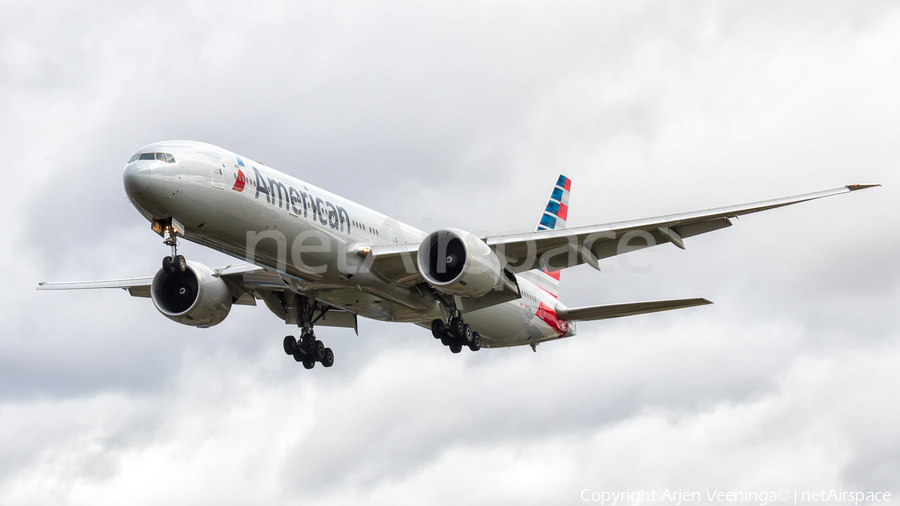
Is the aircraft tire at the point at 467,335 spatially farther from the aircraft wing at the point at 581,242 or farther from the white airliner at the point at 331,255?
the aircraft wing at the point at 581,242

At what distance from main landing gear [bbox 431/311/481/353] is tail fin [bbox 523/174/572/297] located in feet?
30.9

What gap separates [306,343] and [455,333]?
6210 mm

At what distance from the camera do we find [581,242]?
29.9 meters

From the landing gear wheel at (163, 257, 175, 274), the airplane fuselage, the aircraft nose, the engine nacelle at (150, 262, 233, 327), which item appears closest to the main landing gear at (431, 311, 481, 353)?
the airplane fuselage

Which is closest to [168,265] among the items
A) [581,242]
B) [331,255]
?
[331,255]

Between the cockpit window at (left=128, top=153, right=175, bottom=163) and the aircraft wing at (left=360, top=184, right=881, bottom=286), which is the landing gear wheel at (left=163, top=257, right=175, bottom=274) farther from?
the aircraft wing at (left=360, top=184, right=881, bottom=286)

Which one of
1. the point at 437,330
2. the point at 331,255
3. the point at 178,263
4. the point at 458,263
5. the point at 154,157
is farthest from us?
the point at 437,330

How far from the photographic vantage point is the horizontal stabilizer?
3159 centimetres

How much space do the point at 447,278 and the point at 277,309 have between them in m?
8.77

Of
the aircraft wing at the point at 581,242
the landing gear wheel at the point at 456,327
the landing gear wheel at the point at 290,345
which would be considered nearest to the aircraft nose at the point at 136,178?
the aircraft wing at the point at 581,242

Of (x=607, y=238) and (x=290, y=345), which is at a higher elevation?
(x=607, y=238)

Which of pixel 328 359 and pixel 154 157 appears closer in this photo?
pixel 154 157

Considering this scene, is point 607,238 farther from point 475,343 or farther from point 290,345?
point 290,345

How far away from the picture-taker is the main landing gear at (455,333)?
32.3 meters
